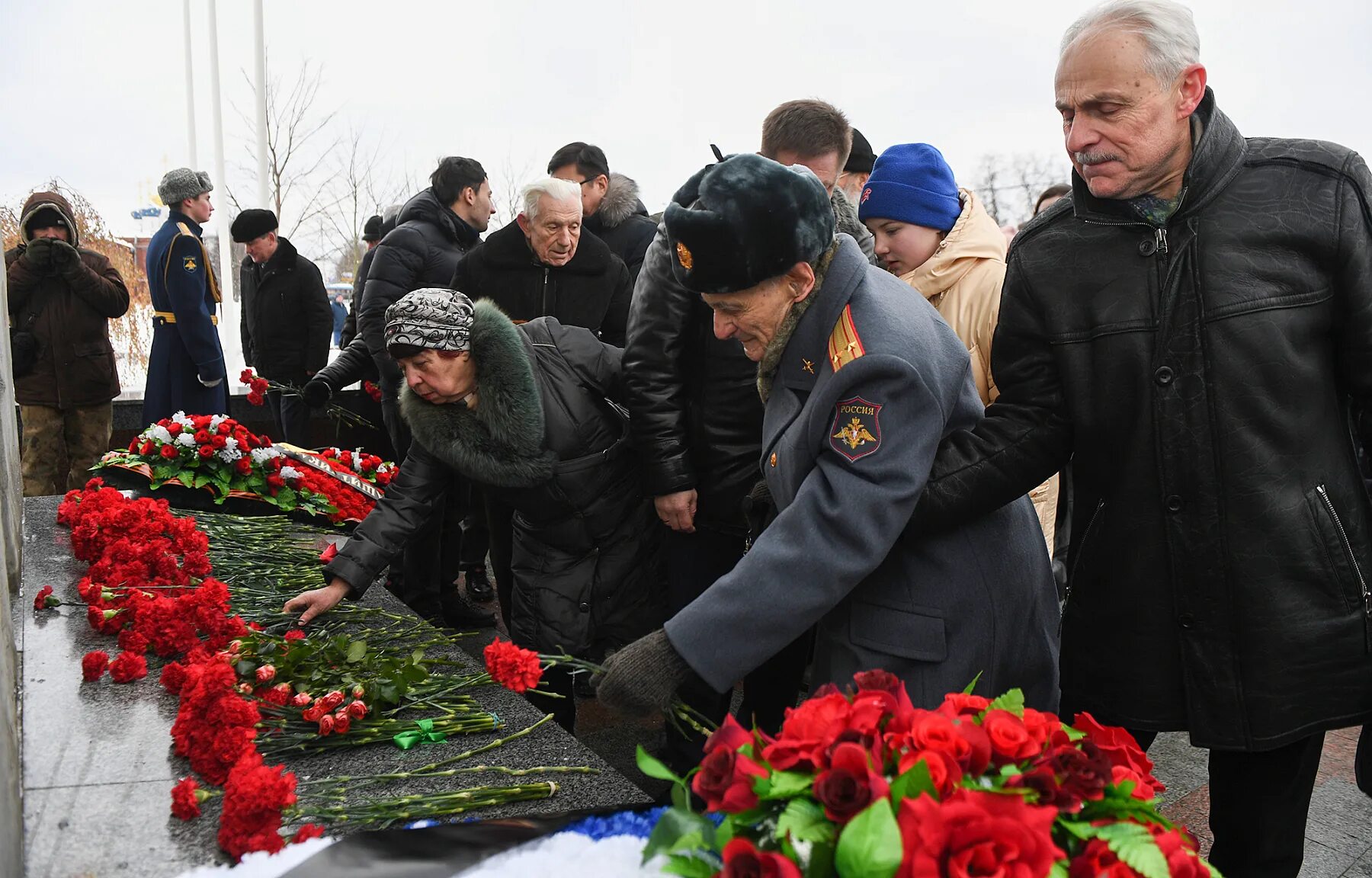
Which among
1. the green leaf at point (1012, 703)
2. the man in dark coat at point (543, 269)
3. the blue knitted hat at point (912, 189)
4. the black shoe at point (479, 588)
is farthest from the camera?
the black shoe at point (479, 588)

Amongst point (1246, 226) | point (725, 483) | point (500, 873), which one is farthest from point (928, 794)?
point (725, 483)

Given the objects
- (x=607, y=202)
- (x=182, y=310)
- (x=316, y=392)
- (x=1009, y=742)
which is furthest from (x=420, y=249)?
(x=1009, y=742)

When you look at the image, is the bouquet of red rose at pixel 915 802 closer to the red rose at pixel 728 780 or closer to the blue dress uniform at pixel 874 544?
the red rose at pixel 728 780

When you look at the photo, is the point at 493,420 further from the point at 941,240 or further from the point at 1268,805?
the point at 1268,805

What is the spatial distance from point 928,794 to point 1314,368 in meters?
1.27

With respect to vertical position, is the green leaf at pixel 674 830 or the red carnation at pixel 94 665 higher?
the green leaf at pixel 674 830

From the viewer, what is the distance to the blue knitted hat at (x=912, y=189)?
125 inches

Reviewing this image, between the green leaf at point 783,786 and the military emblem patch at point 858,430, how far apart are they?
753 millimetres

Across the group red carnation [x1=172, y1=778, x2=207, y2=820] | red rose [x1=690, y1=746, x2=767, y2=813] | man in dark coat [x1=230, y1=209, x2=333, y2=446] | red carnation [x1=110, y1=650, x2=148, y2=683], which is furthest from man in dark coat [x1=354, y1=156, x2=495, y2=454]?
red rose [x1=690, y1=746, x2=767, y2=813]

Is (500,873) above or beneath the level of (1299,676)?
beneath

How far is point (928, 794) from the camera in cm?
107

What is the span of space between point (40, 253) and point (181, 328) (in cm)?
92

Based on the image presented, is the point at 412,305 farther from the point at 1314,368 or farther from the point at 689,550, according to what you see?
the point at 1314,368

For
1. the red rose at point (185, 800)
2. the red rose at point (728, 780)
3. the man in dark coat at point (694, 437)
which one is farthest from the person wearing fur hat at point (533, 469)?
the red rose at point (728, 780)
